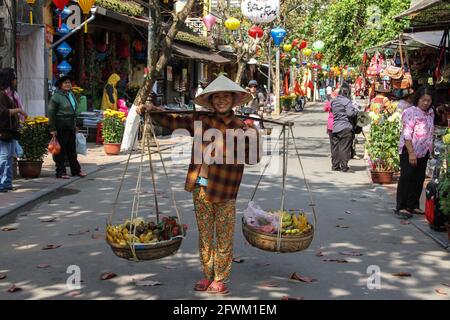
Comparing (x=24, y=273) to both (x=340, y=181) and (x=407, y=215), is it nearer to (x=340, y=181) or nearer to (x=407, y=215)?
(x=407, y=215)

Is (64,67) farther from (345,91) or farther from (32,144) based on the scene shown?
(345,91)

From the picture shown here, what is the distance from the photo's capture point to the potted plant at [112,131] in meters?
15.4

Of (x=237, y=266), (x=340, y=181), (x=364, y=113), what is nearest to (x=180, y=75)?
(x=364, y=113)

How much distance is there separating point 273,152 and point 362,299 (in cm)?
1184

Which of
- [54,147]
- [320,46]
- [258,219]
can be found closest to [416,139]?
[258,219]

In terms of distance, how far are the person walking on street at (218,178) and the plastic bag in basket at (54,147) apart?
20.1 ft

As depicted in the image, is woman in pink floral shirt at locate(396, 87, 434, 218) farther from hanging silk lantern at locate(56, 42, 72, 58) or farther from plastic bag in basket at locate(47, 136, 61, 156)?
hanging silk lantern at locate(56, 42, 72, 58)

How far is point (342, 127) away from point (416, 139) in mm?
5213

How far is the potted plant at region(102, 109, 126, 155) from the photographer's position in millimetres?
15391

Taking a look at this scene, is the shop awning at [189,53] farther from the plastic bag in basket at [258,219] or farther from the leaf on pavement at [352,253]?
the plastic bag in basket at [258,219]

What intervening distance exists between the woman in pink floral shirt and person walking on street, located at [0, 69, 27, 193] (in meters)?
5.91

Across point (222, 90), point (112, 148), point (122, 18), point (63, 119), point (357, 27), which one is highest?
point (122, 18)

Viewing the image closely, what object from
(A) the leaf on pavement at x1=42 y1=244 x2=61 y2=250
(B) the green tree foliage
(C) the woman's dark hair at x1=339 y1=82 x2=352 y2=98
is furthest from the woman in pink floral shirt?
(B) the green tree foliage

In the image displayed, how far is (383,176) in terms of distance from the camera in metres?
11.5
